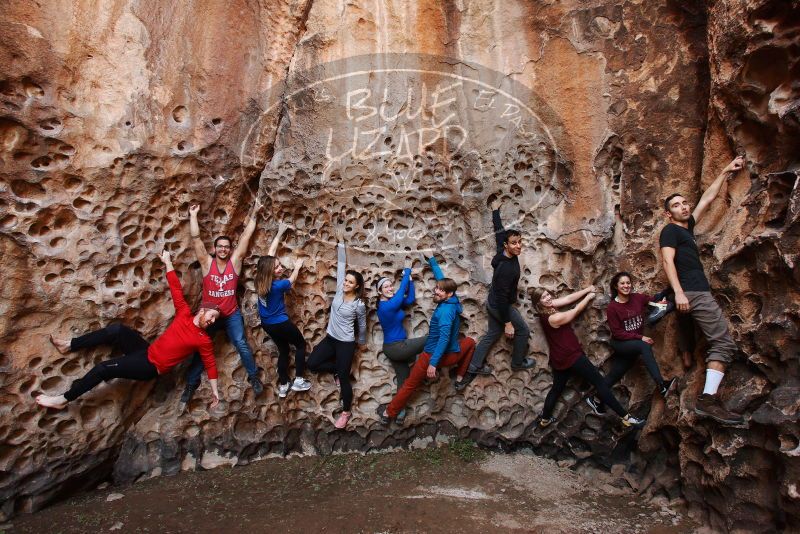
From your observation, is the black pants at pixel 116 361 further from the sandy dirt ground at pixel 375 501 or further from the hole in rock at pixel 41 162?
the hole in rock at pixel 41 162

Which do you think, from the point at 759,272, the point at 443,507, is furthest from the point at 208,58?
the point at 759,272

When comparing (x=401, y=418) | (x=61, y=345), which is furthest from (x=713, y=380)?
(x=61, y=345)

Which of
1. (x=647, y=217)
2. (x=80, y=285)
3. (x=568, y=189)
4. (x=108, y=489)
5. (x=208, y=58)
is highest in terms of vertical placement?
(x=208, y=58)

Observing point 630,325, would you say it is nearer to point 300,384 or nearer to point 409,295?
point 409,295

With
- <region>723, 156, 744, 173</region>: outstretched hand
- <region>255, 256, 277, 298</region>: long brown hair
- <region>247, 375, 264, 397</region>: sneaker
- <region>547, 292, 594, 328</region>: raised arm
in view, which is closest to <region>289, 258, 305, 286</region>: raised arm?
<region>255, 256, 277, 298</region>: long brown hair

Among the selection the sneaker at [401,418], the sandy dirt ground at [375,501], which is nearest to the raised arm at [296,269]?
the sneaker at [401,418]

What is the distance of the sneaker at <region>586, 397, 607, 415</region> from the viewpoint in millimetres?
4562

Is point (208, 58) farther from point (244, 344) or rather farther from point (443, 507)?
point (443, 507)

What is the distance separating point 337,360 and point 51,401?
229 cm

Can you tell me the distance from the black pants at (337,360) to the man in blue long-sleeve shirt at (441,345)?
43 cm

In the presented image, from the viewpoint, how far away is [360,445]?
5.03m

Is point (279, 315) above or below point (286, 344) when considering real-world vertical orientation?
above

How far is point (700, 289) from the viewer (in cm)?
377

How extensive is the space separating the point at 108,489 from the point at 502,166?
4.60 meters
